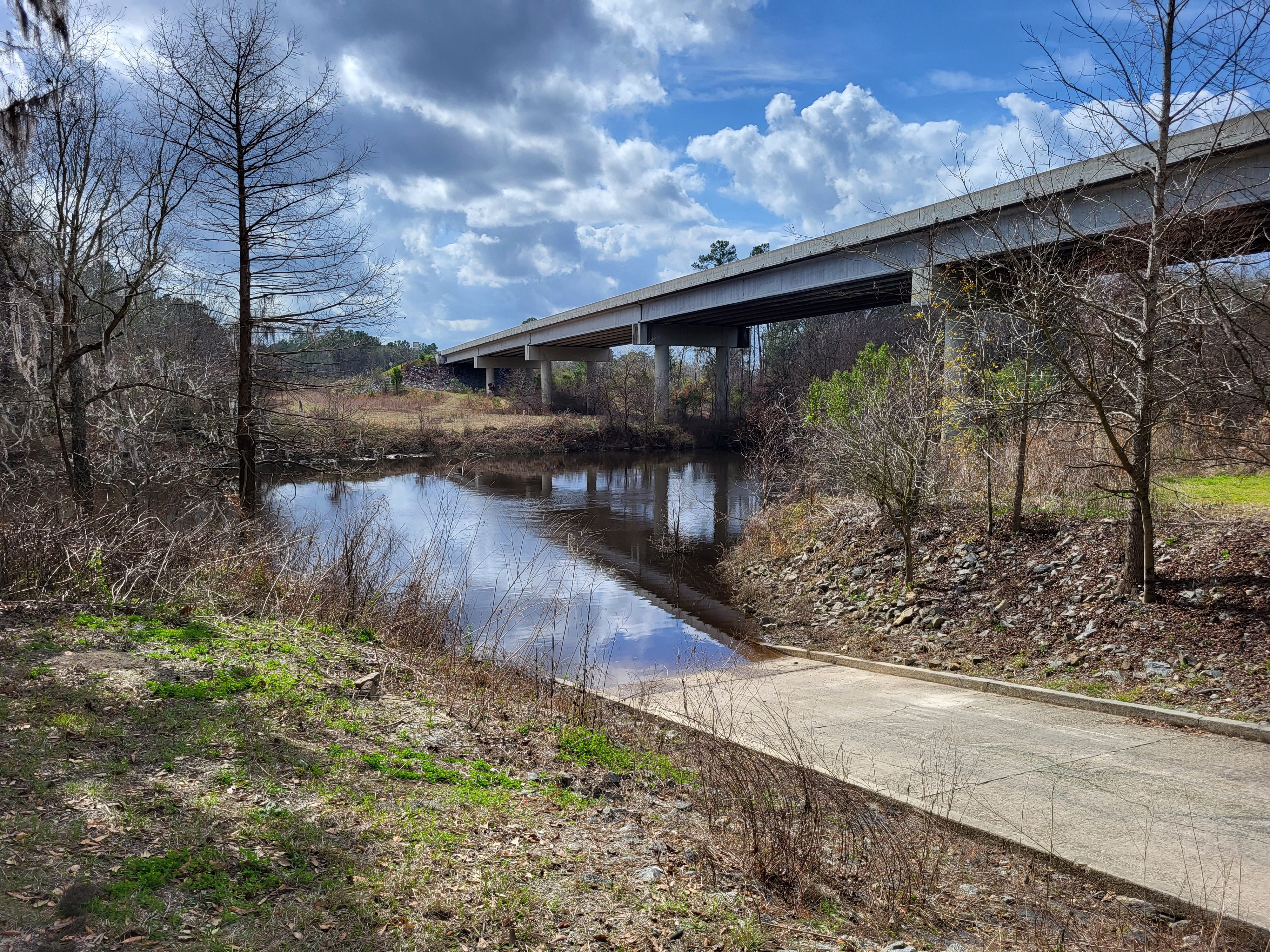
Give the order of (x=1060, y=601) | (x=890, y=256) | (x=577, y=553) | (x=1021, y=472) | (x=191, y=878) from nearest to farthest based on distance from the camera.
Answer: (x=191, y=878)
(x=1060, y=601)
(x=1021, y=472)
(x=577, y=553)
(x=890, y=256)

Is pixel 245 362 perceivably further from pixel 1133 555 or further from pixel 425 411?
pixel 425 411

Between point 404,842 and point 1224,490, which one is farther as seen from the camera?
point 1224,490

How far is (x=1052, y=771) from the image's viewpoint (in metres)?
6.45

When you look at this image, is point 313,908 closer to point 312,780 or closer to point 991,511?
point 312,780

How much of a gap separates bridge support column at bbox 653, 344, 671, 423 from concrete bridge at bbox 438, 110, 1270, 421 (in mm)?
95

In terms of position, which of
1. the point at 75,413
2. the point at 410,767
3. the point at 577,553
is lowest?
the point at 577,553

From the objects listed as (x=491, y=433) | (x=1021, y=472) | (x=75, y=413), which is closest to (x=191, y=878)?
(x=75, y=413)

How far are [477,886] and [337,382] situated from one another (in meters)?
11.5

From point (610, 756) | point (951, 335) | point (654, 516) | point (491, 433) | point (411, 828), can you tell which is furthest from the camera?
point (491, 433)

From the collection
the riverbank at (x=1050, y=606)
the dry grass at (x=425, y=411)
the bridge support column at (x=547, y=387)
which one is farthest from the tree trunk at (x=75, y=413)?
the bridge support column at (x=547, y=387)

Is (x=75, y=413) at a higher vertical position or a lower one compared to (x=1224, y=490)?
higher

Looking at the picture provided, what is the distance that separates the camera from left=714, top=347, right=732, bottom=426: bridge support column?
56156 mm

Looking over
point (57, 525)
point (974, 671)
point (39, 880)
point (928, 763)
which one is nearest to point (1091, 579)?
point (974, 671)

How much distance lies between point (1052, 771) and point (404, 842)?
15.8ft
